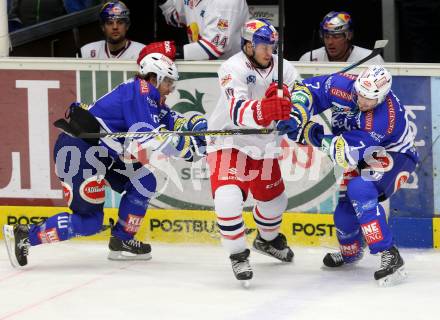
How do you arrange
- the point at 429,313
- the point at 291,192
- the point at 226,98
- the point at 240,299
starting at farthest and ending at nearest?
1. the point at 291,192
2. the point at 226,98
3. the point at 240,299
4. the point at 429,313

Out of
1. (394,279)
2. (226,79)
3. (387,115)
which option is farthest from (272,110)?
(394,279)

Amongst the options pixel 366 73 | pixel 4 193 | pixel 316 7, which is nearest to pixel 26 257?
pixel 4 193

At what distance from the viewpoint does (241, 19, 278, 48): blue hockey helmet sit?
5.35 meters

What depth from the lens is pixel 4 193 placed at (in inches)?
255

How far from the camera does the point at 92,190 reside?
18.7 feet

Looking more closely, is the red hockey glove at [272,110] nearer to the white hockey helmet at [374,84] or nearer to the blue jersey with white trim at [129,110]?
the white hockey helmet at [374,84]

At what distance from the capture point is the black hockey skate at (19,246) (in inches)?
226

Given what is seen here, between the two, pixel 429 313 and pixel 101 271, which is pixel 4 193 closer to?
pixel 101 271

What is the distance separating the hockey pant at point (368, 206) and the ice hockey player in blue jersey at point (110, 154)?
0.81 metres

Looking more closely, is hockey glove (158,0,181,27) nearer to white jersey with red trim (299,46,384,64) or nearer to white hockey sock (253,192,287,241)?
white jersey with red trim (299,46,384,64)

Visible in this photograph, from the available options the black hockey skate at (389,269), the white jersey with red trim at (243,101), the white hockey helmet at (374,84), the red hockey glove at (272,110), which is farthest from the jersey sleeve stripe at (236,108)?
the black hockey skate at (389,269)

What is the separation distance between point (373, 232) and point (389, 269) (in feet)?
0.60

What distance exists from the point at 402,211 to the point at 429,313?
1.41 m

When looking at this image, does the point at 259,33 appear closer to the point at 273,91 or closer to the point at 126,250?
the point at 273,91
